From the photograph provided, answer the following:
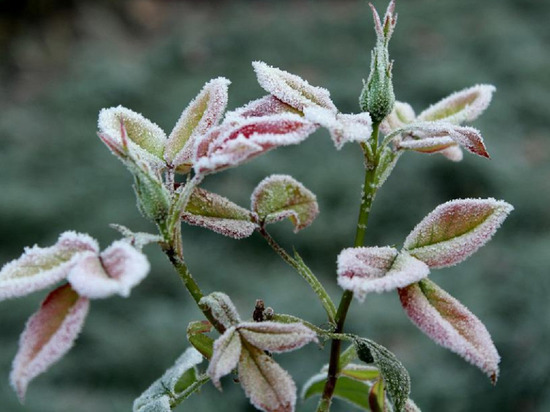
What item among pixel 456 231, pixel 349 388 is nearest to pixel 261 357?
pixel 456 231

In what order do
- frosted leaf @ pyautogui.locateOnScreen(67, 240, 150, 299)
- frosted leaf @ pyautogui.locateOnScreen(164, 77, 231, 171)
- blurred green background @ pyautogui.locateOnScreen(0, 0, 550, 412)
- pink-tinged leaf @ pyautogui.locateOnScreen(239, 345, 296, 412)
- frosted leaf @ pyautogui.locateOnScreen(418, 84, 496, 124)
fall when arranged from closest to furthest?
frosted leaf @ pyautogui.locateOnScreen(67, 240, 150, 299) → pink-tinged leaf @ pyautogui.locateOnScreen(239, 345, 296, 412) → frosted leaf @ pyautogui.locateOnScreen(164, 77, 231, 171) → frosted leaf @ pyautogui.locateOnScreen(418, 84, 496, 124) → blurred green background @ pyautogui.locateOnScreen(0, 0, 550, 412)

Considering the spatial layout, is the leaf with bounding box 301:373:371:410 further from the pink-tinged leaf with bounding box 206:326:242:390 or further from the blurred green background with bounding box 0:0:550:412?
the blurred green background with bounding box 0:0:550:412

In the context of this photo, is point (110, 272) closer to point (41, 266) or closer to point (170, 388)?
point (41, 266)

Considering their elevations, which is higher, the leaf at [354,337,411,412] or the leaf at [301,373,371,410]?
the leaf at [354,337,411,412]

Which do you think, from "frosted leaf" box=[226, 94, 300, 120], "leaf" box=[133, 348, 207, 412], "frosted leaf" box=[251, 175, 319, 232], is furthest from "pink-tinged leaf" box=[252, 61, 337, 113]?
Answer: "leaf" box=[133, 348, 207, 412]

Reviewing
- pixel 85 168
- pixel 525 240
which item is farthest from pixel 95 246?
pixel 85 168

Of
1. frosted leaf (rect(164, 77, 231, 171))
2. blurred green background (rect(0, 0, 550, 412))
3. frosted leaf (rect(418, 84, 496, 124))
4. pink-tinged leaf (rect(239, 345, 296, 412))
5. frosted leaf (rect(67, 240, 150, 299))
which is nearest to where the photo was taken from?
frosted leaf (rect(67, 240, 150, 299))

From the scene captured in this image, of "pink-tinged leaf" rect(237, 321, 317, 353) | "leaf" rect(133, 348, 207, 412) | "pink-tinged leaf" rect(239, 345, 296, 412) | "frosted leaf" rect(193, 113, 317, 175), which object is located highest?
"frosted leaf" rect(193, 113, 317, 175)

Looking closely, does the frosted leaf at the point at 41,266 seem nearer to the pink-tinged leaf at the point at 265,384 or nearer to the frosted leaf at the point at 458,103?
the pink-tinged leaf at the point at 265,384
